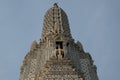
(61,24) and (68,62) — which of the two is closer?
(68,62)

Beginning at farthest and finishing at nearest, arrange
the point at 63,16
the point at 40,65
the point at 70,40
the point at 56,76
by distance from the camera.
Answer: the point at 63,16 → the point at 70,40 → the point at 40,65 → the point at 56,76

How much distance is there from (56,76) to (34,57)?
8.67 meters

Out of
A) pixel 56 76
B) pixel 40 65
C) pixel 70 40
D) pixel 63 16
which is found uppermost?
pixel 63 16

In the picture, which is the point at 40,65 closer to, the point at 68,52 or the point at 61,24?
the point at 68,52

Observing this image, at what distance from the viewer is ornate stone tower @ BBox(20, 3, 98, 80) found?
1626 inches

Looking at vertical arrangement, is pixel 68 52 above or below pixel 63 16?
below

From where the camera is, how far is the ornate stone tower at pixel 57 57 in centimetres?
4131

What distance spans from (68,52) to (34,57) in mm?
5131

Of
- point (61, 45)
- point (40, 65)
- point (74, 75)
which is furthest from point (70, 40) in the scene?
point (74, 75)

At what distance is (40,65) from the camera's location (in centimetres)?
4500

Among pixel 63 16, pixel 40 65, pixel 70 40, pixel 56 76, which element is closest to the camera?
pixel 56 76

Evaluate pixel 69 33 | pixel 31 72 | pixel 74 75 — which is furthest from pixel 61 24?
pixel 74 75

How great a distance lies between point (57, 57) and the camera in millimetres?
43156

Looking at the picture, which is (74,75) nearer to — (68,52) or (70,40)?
(68,52)
